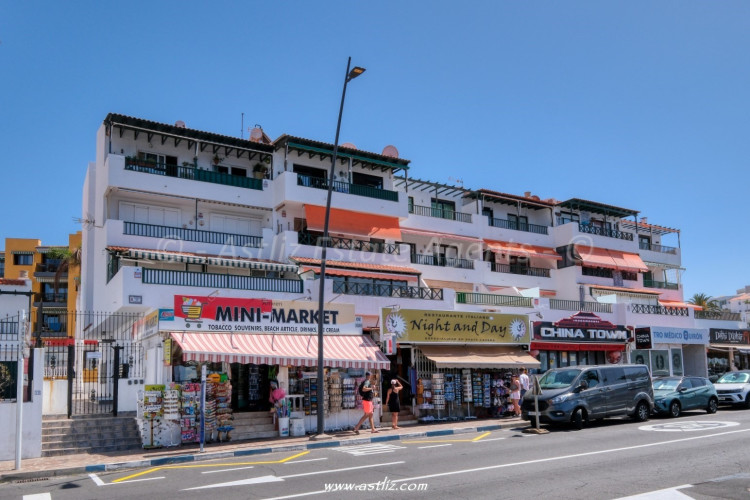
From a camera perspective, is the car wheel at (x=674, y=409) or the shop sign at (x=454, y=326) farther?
the shop sign at (x=454, y=326)

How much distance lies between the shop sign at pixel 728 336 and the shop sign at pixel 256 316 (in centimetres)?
2620

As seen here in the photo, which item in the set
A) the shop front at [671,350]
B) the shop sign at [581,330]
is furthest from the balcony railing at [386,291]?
the shop front at [671,350]

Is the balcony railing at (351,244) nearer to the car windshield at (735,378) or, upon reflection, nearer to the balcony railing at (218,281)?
the balcony railing at (218,281)

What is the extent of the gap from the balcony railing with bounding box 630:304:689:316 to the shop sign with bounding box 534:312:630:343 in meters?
3.28

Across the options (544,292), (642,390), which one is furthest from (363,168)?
(642,390)

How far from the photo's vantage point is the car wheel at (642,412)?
69.5ft

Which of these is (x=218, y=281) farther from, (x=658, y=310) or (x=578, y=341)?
(x=658, y=310)

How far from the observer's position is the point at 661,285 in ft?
165

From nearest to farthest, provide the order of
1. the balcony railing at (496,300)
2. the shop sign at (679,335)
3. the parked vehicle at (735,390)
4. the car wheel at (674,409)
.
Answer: the car wheel at (674,409)
the parked vehicle at (735,390)
the balcony railing at (496,300)
the shop sign at (679,335)

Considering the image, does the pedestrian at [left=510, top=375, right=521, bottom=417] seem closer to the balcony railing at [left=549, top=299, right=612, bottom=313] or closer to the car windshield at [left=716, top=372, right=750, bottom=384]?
the car windshield at [left=716, top=372, right=750, bottom=384]

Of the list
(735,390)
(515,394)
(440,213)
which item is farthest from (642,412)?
(440,213)

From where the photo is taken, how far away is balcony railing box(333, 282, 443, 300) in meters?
28.8

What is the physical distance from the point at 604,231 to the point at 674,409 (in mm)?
24790

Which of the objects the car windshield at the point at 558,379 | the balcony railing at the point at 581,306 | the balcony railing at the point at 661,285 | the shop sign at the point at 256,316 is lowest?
the car windshield at the point at 558,379
